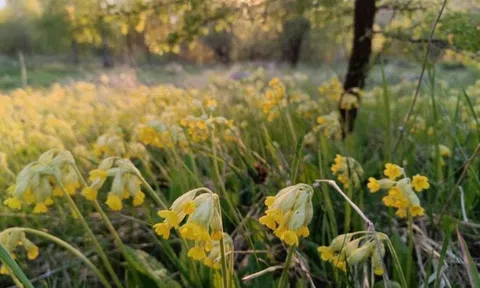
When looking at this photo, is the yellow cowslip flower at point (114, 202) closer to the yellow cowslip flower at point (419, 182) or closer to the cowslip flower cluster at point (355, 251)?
the cowslip flower cluster at point (355, 251)

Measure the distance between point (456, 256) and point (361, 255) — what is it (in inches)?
23.7

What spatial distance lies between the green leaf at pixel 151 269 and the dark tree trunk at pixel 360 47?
1534 mm

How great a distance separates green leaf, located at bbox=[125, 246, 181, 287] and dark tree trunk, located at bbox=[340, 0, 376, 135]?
153 cm

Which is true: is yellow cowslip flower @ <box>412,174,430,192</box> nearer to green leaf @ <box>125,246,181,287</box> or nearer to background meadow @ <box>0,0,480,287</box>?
background meadow @ <box>0,0,480,287</box>

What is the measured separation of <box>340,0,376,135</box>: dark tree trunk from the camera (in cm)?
285

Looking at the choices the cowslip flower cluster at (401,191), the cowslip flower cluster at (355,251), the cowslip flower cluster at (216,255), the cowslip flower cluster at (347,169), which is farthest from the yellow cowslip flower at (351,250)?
the cowslip flower cluster at (347,169)

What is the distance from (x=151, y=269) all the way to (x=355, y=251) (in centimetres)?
66

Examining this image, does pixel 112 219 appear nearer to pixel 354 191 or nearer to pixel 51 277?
pixel 51 277

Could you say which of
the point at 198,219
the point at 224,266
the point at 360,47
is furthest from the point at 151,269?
the point at 360,47

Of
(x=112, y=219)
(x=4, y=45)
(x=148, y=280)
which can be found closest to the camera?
(x=148, y=280)

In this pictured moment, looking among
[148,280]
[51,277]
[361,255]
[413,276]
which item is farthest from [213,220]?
[51,277]

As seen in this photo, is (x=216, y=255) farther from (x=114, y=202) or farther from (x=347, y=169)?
(x=347, y=169)

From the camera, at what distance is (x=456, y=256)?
1.58 m

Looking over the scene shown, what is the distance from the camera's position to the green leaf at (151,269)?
4.87 feet
